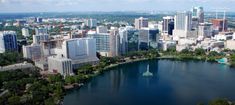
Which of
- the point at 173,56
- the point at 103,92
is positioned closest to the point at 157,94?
the point at 103,92

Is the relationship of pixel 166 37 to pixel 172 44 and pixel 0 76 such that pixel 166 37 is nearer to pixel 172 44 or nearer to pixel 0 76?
pixel 172 44

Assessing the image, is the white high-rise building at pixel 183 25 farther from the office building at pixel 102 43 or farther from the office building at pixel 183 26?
the office building at pixel 102 43

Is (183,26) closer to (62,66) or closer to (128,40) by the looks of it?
(128,40)

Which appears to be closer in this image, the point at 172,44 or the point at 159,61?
the point at 159,61

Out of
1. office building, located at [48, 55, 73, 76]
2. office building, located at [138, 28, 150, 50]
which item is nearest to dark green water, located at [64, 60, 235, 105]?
office building, located at [48, 55, 73, 76]

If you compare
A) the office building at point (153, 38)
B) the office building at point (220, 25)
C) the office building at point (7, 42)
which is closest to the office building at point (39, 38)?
the office building at point (7, 42)

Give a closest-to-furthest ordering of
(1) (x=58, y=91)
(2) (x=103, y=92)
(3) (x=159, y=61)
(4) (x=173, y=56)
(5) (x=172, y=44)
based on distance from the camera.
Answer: (1) (x=58, y=91), (2) (x=103, y=92), (3) (x=159, y=61), (4) (x=173, y=56), (5) (x=172, y=44)
